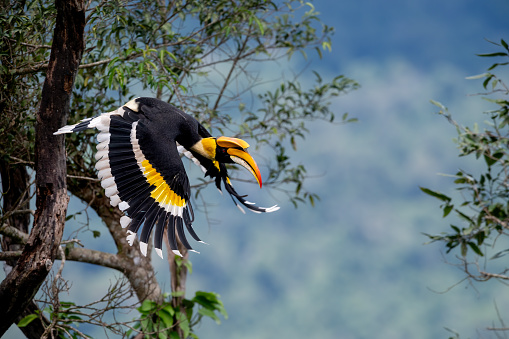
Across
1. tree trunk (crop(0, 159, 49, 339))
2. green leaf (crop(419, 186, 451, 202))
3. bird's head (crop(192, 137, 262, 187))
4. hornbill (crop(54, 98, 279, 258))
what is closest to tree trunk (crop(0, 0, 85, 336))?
hornbill (crop(54, 98, 279, 258))

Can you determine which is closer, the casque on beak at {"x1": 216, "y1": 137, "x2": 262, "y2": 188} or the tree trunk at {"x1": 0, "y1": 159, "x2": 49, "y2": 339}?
the casque on beak at {"x1": 216, "y1": 137, "x2": 262, "y2": 188}

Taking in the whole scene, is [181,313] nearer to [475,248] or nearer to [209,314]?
[209,314]

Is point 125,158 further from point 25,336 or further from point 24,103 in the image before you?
point 25,336

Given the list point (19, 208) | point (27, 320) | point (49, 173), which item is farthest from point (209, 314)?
point (49, 173)

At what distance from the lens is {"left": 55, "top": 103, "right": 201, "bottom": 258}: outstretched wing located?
2.66 metres

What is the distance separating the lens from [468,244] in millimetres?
3926

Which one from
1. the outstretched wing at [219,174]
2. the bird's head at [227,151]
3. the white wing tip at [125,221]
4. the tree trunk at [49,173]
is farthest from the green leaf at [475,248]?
the tree trunk at [49,173]

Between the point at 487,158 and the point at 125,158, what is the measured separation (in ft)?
7.89

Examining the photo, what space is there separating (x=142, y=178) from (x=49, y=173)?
0.58 meters

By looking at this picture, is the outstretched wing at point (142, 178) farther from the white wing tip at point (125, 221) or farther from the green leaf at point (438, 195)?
the green leaf at point (438, 195)

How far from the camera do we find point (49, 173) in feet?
9.78

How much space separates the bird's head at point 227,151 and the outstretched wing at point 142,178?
26cm

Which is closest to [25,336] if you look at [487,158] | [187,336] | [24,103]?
[187,336]

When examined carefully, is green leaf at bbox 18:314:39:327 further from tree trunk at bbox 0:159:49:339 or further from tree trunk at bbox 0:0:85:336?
tree trunk at bbox 0:0:85:336
